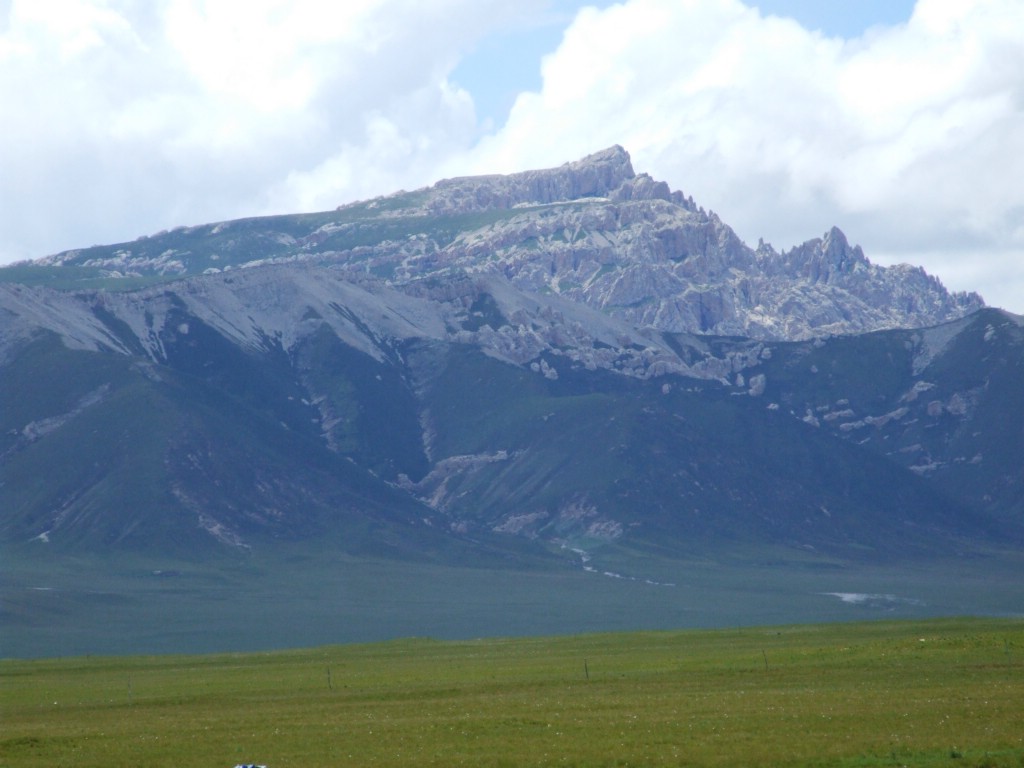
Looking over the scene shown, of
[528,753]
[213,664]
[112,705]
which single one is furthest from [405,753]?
[213,664]

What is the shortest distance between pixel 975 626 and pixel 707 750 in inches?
3012

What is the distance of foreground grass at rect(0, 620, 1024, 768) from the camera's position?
52312 mm

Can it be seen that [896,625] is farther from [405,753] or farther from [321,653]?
[405,753]

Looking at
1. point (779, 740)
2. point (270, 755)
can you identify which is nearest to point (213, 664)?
point (270, 755)

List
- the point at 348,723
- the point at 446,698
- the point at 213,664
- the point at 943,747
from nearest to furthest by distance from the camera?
the point at 943,747 < the point at 348,723 < the point at 446,698 < the point at 213,664

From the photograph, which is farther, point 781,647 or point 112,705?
point 781,647

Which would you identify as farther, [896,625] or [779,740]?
[896,625]

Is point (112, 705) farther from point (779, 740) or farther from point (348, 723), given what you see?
point (779, 740)

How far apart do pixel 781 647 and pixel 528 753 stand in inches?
2172

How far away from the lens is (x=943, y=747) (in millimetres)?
50625

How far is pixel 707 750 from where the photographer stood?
169 feet

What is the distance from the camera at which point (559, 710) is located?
6519 centimetres

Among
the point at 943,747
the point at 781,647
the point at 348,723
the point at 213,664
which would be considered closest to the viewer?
the point at 943,747

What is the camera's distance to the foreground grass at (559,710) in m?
52.3
